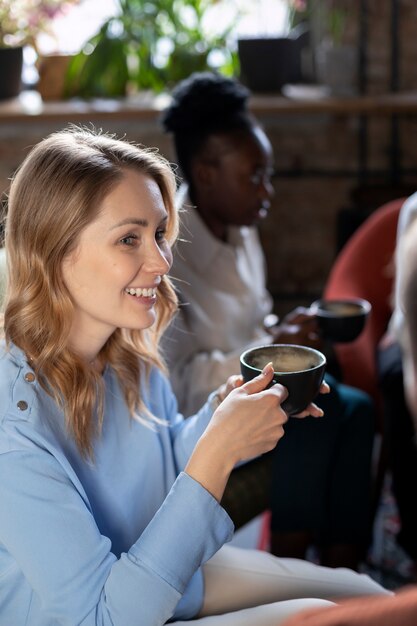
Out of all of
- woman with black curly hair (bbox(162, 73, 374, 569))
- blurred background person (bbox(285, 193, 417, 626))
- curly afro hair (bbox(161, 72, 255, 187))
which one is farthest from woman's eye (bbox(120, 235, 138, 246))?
curly afro hair (bbox(161, 72, 255, 187))

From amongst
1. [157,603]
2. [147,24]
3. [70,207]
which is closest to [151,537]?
[157,603]

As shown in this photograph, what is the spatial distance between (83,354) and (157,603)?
382 mm

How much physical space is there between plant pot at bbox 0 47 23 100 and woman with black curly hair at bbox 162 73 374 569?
3.92ft

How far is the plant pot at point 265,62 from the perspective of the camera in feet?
10.6

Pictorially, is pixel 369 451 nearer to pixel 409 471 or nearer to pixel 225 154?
pixel 409 471

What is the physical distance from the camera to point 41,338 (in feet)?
4.05

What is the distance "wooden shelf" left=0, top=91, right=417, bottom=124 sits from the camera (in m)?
3.09

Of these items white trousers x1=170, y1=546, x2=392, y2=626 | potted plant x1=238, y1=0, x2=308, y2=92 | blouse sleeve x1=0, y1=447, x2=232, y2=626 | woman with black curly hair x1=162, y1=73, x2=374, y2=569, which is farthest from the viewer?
potted plant x1=238, y1=0, x2=308, y2=92

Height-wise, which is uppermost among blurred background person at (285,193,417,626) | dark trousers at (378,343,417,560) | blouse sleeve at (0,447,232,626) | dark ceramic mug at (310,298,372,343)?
blurred background person at (285,193,417,626)

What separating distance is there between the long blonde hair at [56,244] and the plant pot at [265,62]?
6.88ft

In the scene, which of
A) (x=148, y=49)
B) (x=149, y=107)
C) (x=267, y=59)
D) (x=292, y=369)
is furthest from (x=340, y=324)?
(x=148, y=49)

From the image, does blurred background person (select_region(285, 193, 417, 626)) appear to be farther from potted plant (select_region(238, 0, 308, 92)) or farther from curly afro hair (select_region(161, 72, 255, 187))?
potted plant (select_region(238, 0, 308, 92))

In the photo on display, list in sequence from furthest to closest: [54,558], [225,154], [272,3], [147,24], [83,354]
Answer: [272,3] < [147,24] < [225,154] < [83,354] < [54,558]

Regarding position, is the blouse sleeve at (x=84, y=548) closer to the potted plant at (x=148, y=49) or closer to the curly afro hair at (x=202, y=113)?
the curly afro hair at (x=202, y=113)
